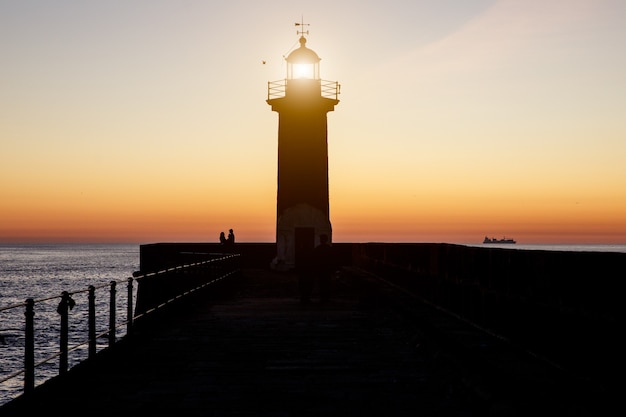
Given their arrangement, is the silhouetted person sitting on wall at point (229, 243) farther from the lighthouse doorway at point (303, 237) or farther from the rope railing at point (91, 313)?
the rope railing at point (91, 313)

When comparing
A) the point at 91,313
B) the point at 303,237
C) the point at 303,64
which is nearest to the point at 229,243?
the point at 303,237

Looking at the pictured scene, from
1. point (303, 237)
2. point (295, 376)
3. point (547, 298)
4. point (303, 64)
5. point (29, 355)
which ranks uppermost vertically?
point (303, 64)

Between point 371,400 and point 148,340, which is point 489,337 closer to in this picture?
point 371,400

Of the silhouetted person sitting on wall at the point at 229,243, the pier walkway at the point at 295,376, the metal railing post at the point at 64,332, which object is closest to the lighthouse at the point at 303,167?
the silhouetted person sitting on wall at the point at 229,243

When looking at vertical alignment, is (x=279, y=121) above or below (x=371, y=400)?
above

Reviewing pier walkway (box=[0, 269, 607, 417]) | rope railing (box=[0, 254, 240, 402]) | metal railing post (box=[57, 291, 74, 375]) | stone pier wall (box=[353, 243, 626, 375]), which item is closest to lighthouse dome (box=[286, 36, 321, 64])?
rope railing (box=[0, 254, 240, 402])

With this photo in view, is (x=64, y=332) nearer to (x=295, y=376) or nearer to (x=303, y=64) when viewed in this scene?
(x=295, y=376)

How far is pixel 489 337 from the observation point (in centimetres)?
1036

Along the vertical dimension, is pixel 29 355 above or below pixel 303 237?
below

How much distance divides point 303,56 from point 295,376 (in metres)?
27.6

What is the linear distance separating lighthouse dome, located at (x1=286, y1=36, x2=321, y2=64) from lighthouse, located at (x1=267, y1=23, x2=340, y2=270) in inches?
27.4

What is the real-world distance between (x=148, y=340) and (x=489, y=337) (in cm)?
583

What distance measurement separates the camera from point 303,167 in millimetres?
37969

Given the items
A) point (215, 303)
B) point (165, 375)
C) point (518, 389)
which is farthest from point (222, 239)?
point (518, 389)
